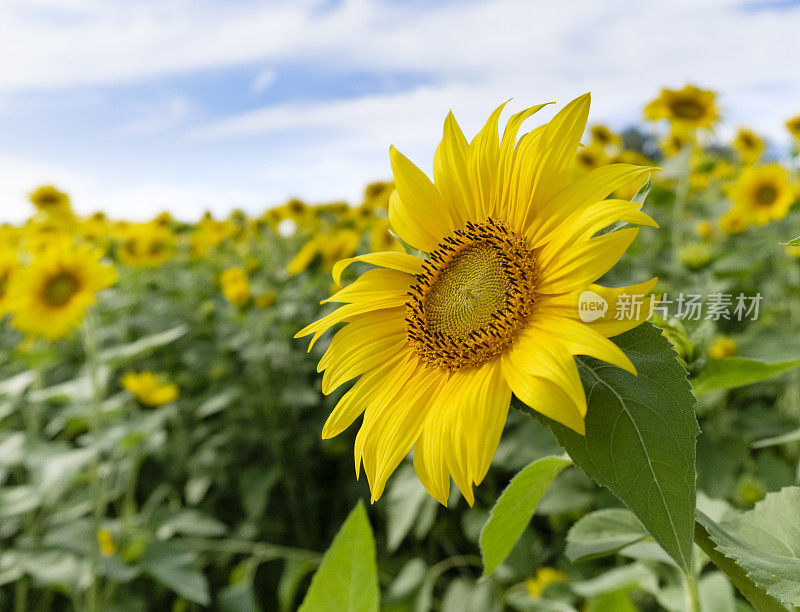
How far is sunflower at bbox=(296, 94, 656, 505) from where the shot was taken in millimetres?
531

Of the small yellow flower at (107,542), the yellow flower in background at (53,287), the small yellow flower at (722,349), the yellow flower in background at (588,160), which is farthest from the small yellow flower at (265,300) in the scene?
the yellow flower in background at (588,160)

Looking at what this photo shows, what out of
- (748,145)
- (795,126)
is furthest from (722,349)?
(748,145)

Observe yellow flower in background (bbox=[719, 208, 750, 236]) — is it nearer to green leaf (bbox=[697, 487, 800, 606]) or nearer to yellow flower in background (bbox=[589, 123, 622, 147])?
yellow flower in background (bbox=[589, 123, 622, 147])

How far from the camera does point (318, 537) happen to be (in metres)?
2.45

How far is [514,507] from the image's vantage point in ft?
1.83

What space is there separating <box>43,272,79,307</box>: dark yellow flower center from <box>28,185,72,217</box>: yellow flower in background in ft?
6.05

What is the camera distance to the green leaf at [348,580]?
613mm

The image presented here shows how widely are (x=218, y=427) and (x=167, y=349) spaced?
64 cm

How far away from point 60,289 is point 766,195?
2603 mm

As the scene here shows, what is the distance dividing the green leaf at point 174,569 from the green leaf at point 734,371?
1.30 meters

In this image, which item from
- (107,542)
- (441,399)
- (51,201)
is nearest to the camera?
(441,399)

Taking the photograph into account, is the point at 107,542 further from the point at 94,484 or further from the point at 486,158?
the point at 486,158

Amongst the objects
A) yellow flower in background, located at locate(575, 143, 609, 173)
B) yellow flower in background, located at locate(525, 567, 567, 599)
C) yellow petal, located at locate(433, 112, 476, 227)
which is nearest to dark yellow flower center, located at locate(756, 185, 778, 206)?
yellow flower in background, located at locate(575, 143, 609, 173)

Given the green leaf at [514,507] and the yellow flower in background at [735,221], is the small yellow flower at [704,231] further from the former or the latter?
the green leaf at [514,507]
